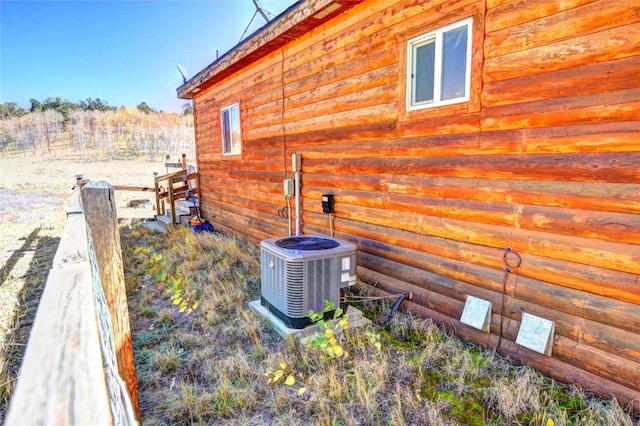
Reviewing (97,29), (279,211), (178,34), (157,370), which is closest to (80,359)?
(157,370)

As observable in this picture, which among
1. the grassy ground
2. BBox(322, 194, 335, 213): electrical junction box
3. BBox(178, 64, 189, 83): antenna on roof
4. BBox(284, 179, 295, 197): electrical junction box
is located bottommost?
the grassy ground

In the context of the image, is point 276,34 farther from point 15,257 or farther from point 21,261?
point 15,257

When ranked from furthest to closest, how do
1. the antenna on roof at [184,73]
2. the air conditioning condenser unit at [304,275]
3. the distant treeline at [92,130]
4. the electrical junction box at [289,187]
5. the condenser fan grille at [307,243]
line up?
the distant treeline at [92,130] → the antenna on roof at [184,73] → the electrical junction box at [289,187] → the condenser fan grille at [307,243] → the air conditioning condenser unit at [304,275]

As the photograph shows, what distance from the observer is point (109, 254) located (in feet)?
6.97

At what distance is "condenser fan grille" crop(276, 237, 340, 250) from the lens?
3512 millimetres

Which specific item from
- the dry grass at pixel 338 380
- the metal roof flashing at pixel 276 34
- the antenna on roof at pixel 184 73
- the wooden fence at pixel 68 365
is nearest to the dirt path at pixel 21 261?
the dry grass at pixel 338 380

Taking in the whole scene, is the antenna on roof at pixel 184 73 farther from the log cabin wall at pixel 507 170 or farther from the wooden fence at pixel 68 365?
the wooden fence at pixel 68 365

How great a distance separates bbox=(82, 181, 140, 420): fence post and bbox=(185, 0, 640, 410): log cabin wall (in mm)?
2661

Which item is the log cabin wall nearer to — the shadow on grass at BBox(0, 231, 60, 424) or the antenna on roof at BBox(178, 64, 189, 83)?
the shadow on grass at BBox(0, 231, 60, 424)

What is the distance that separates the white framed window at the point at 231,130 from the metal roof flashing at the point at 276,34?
718mm

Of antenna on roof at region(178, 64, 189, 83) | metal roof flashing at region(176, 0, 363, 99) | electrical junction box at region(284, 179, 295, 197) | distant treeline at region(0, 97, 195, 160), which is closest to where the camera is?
metal roof flashing at region(176, 0, 363, 99)

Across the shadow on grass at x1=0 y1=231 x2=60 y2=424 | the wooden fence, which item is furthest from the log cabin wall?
the shadow on grass at x1=0 y1=231 x2=60 y2=424

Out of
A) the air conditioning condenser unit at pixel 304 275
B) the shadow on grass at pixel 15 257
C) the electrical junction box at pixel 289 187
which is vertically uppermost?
the electrical junction box at pixel 289 187

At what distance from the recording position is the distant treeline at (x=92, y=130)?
44344mm
